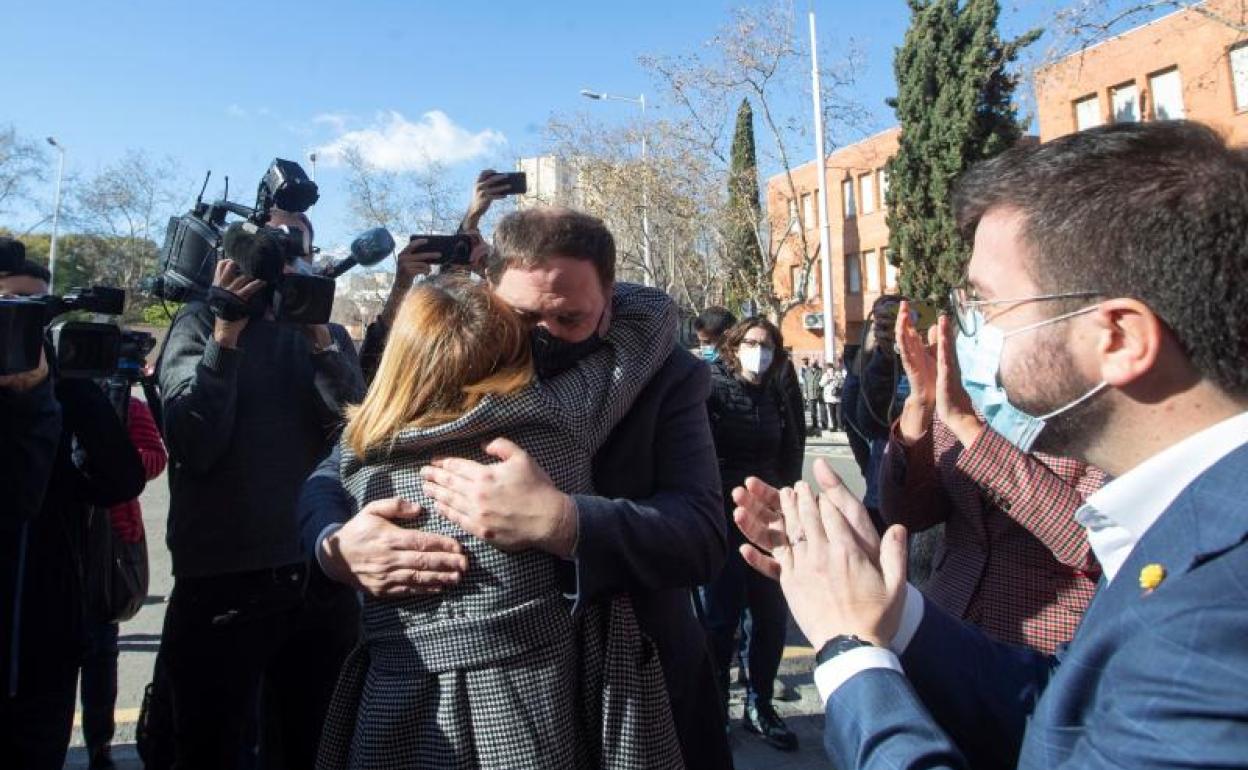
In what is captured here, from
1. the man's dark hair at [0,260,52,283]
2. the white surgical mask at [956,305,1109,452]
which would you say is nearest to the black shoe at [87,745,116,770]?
the man's dark hair at [0,260,52,283]

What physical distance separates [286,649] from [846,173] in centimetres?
3484

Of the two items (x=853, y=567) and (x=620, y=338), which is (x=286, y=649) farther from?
(x=853, y=567)

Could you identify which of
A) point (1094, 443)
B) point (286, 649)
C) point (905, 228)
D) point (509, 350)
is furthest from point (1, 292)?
point (905, 228)

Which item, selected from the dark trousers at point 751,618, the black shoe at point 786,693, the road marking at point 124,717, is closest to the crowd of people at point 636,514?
the dark trousers at point 751,618

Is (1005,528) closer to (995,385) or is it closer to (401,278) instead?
(995,385)

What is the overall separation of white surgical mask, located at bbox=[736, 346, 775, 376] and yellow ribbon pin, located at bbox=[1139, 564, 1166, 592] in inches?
131

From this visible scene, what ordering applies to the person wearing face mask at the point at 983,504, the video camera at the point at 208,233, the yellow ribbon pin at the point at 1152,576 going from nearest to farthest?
1. the yellow ribbon pin at the point at 1152,576
2. the person wearing face mask at the point at 983,504
3. the video camera at the point at 208,233

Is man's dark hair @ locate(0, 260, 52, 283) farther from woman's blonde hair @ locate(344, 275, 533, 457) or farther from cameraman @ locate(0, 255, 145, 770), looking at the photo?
woman's blonde hair @ locate(344, 275, 533, 457)

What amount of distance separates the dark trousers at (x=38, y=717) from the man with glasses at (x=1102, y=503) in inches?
78.1

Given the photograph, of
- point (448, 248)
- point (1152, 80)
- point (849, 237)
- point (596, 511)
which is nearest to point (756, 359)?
point (448, 248)

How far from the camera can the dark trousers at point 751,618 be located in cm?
405

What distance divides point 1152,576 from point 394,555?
1200mm

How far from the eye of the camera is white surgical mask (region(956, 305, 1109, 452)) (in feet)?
4.70

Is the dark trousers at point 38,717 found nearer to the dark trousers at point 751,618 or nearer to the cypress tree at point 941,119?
the dark trousers at point 751,618
